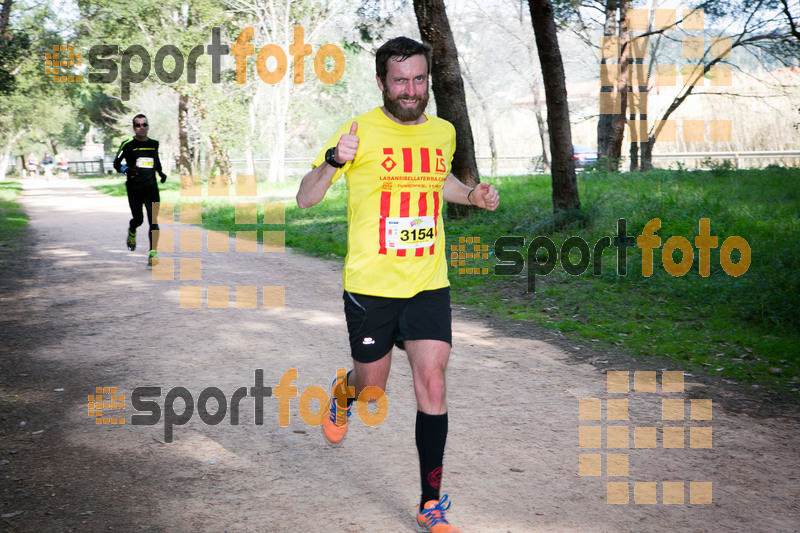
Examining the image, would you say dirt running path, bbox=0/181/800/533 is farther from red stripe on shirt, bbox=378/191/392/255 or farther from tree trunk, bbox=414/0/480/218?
tree trunk, bbox=414/0/480/218

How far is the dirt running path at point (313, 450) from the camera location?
3709 mm

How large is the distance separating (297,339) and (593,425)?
11.1 ft

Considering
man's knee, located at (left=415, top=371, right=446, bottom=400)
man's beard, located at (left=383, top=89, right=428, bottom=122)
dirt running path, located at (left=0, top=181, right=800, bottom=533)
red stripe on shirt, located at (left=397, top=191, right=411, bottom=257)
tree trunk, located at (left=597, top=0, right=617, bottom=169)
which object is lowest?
dirt running path, located at (left=0, top=181, right=800, bottom=533)

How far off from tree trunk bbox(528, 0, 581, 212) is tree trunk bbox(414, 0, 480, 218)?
1.95m

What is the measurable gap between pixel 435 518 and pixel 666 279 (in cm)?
719

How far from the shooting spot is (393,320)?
12.0 feet

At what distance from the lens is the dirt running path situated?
3709mm

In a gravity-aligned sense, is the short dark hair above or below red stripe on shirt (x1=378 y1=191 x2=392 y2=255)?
above

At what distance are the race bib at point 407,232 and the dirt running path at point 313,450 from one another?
1.43 meters

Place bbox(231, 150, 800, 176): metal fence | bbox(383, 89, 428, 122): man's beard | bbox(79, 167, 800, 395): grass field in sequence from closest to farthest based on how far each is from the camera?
1. bbox(383, 89, 428, 122): man's beard
2. bbox(79, 167, 800, 395): grass field
3. bbox(231, 150, 800, 176): metal fence

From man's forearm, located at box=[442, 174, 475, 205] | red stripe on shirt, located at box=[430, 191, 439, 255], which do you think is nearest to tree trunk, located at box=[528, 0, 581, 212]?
man's forearm, located at box=[442, 174, 475, 205]

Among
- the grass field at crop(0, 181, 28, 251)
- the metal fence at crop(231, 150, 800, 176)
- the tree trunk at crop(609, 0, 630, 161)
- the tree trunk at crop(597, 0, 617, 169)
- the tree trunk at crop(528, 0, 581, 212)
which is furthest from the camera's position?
the metal fence at crop(231, 150, 800, 176)

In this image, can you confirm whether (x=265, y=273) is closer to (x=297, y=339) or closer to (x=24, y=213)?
(x=297, y=339)

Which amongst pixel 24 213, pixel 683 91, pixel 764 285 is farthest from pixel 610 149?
pixel 24 213
